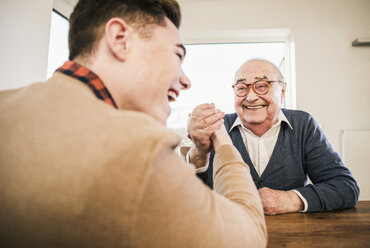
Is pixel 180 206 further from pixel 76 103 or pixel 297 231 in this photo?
pixel 297 231

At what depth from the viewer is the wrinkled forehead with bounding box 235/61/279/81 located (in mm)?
1551

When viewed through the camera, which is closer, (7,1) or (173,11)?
(173,11)

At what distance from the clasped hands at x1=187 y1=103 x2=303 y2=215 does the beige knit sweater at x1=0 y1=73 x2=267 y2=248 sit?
53 cm

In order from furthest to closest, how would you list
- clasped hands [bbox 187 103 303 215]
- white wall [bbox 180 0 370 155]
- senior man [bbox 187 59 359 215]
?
white wall [bbox 180 0 370 155] → senior man [bbox 187 59 359 215] → clasped hands [bbox 187 103 303 215]

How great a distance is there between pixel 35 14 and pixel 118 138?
2.11 meters

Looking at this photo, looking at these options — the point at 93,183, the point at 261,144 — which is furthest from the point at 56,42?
the point at 93,183

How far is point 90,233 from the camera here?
0.34m

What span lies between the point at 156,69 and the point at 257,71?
1.06 meters

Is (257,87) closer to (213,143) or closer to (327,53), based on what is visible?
(213,143)

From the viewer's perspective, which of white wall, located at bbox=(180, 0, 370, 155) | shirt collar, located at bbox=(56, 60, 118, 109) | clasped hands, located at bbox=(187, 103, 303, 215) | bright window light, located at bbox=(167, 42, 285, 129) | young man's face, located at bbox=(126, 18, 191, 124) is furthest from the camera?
bright window light, located at bbox=(167, 42, 285, 129)

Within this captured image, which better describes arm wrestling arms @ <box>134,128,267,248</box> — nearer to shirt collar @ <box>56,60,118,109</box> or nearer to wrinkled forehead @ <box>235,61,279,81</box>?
shirt collar @ <box>56,60,118,109</box>

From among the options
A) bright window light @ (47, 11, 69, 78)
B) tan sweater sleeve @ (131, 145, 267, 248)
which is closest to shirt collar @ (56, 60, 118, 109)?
tan sweater sleeve @ (131, 145, 267, 248)

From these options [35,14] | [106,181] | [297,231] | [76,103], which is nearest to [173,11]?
[76,103]

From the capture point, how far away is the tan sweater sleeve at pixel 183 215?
0.35 m
